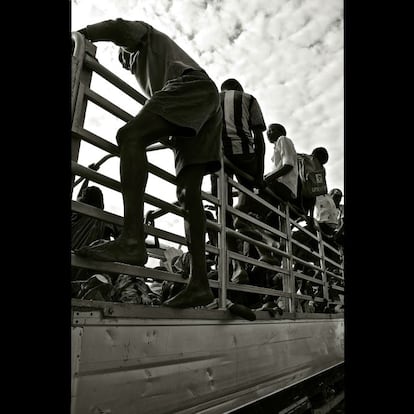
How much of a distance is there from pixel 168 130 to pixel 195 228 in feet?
1.69

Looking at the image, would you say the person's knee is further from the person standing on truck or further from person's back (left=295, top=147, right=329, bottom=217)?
person's back (left=295, top=147, right=329, bottom=217)

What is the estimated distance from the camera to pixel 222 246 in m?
2.81

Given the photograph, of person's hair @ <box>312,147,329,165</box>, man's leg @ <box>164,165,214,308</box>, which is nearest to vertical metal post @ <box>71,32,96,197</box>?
man's leg @ <box>164,165,214,308</box>

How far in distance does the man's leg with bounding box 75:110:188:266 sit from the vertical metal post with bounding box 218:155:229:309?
2.75ft

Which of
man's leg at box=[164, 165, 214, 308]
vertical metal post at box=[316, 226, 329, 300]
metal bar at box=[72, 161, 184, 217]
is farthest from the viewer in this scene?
vertical metal post at box=[316, 226, 329, 300]

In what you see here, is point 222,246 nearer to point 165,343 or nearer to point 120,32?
point 165,343

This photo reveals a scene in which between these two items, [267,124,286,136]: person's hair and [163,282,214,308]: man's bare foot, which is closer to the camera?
→ [163,282,214,308]: man's bare foot

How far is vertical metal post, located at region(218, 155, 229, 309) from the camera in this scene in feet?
8.89

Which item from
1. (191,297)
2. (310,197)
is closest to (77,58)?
(191,297)
